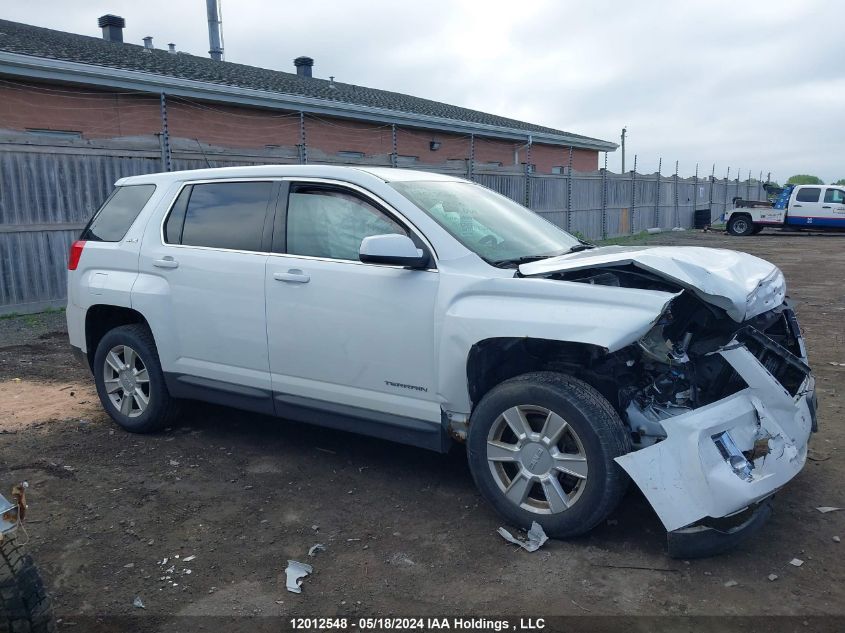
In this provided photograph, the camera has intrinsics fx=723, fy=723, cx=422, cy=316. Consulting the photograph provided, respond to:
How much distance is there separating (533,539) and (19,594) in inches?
86.0

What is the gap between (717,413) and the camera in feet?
10.8

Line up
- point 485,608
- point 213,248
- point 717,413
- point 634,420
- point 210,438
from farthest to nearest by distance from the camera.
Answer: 1. point 210,438
2. point 213,248
3. point 634,420
4. point 717,413
5. point 485,608

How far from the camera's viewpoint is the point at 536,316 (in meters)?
3.47

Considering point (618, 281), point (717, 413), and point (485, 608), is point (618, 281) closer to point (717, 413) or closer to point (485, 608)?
point (717, 413)

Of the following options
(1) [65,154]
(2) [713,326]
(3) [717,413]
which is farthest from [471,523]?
(1) [65,154]

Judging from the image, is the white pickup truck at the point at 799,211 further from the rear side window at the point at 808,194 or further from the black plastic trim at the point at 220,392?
the black plastic trim at the point at 220,392

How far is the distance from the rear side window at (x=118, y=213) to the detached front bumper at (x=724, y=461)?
12.4 ft

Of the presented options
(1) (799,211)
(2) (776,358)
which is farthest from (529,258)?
(1) (799,211)

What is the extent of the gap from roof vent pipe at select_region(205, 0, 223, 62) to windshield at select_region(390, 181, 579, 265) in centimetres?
2390

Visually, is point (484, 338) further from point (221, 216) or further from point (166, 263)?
point (166, 263)

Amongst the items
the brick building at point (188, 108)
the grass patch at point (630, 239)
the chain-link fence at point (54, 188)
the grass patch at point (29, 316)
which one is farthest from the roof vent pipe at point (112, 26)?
the grass patch at point (630, 239)

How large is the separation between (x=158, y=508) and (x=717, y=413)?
2.95 m

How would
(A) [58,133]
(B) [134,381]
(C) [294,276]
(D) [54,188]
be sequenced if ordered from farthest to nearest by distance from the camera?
(A) [58,133] < (D) [54,188] < (B) [134,381] < (C) [294,276]

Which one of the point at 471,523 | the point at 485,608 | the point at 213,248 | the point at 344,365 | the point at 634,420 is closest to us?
the point at 485,608
